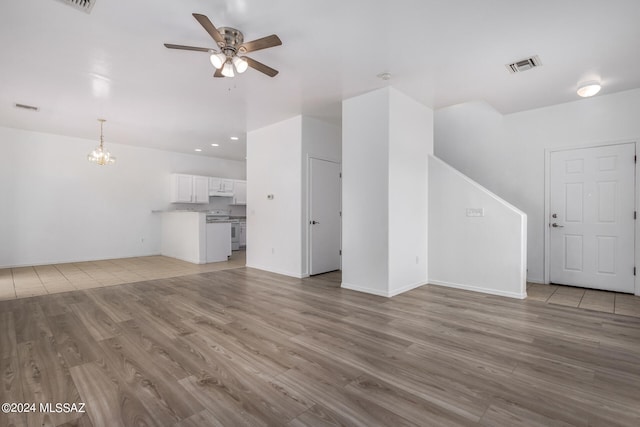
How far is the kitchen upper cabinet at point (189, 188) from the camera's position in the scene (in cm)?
851

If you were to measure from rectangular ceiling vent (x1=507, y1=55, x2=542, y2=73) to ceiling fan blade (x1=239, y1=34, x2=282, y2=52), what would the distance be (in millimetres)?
2630

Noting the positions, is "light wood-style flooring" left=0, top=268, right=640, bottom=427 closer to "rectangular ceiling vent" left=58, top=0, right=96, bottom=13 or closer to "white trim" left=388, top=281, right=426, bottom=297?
"white trim" left=388, top=281, right=426, bottom=297

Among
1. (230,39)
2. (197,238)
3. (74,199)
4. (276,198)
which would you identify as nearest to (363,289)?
(276,198)

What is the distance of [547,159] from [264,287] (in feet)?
15.7

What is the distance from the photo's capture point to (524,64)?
11.3 feet

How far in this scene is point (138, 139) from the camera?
7.16m

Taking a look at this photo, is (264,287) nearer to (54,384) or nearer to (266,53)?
(54,384)

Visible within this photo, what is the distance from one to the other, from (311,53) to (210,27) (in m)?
1.12

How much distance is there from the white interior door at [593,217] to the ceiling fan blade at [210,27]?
16.4ft

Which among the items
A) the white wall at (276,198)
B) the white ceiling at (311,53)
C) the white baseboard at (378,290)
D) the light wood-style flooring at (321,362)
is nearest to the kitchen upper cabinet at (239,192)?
the white wall at (276,198)

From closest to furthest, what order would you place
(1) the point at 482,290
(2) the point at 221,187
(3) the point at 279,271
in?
1. (1) the point at 482,290
2. (3) the point at 279,271
3. (2) the point at 221,187

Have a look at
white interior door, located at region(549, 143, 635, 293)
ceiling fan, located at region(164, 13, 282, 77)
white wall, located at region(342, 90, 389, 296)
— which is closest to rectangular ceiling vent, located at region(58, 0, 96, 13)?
ceiling fan, located at region(164, 13, 282, 77)

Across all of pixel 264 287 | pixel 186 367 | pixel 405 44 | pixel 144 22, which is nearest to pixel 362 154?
pixel 405 44

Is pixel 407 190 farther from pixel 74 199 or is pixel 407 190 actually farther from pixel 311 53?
pixel 74 199
